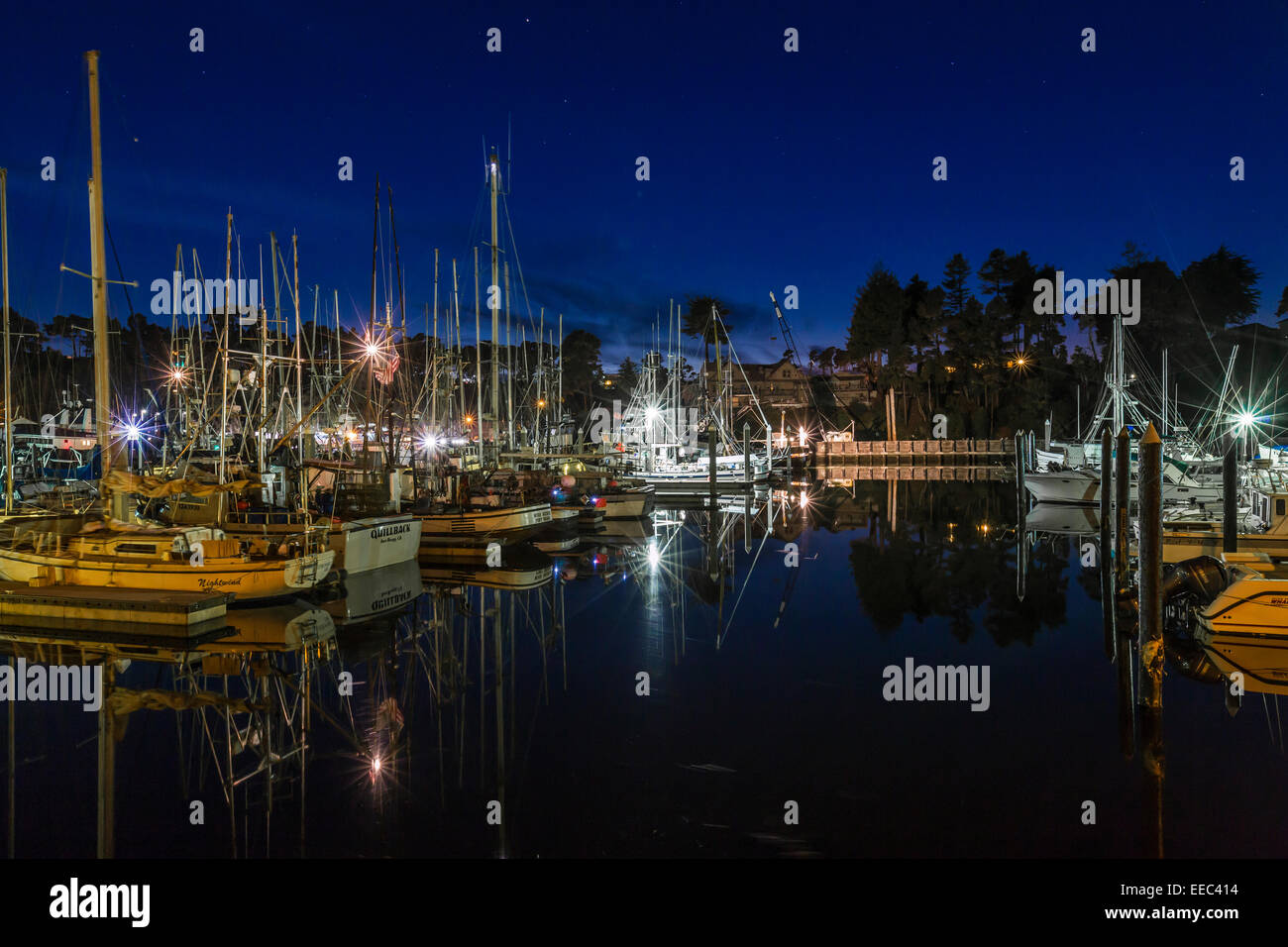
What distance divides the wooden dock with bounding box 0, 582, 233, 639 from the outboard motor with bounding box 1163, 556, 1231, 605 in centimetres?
1945

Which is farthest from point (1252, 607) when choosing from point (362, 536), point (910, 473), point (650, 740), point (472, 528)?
point (910, 473)

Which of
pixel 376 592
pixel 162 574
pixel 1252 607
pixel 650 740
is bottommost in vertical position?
pixel 650 740

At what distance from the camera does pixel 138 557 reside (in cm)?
1811

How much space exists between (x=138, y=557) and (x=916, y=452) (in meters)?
81.4

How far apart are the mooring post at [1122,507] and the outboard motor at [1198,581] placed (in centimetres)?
174

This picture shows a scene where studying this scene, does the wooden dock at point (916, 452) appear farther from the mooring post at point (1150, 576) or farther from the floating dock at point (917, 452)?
the mooring post at point (1150, 576)

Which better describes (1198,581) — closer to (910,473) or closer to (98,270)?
(98,270)

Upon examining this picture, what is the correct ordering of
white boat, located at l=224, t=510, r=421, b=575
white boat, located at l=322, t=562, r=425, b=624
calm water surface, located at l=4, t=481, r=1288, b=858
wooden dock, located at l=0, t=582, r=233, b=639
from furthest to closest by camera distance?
white boat, located at l=224, t=510, r=421, b=575 → white boat, located at l=322, t=562, r=425, b=624 → wooden dock, located at l=0, t=582, r=233, b=639 → calm water surface, located at l=4, t=481, r=1288, b=858

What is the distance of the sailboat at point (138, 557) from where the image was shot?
17953mm

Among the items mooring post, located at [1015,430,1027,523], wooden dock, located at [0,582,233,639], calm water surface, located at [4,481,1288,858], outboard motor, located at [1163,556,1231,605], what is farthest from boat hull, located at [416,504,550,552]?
outboard motor, located at [1163,556,1231,605]

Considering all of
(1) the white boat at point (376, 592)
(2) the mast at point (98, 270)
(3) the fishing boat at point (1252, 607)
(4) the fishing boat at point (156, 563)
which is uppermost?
(2) the mast at point (98, 270)

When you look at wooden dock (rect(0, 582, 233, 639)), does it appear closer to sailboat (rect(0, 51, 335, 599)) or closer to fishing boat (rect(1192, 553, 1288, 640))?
sailboat (rect(0, 51, 335, 599))

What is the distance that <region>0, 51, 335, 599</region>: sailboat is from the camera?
707 inches

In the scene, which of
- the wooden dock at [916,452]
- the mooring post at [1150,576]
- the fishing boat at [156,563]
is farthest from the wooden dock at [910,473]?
the fishing boat at [156,563]
